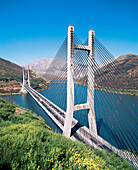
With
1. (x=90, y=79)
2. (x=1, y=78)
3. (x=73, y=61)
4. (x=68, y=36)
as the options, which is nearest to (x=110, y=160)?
(x=90, y=79)

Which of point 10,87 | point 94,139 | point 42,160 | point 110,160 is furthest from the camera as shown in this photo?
point 10,87

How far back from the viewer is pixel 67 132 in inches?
311

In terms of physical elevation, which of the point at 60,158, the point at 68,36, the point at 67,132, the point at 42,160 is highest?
the point at 68,36

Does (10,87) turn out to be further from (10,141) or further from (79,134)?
(10,141)

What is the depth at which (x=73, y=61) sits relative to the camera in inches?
291

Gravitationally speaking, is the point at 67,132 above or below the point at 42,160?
below

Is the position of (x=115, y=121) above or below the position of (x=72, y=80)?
below

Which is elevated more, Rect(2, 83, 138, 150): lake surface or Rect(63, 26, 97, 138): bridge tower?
Rect(63, 26, 97, 138): bridge tower

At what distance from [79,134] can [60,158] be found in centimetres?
537

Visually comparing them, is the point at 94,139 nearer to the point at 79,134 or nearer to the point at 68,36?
the point at 79,134

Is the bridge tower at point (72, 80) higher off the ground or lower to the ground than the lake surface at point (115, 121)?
higher

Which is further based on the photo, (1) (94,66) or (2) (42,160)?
(1) (94,66)

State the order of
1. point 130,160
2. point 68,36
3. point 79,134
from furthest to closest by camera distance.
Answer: point 79,134 → point 68,36 → point 130,160

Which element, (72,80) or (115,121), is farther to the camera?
(115,121)
